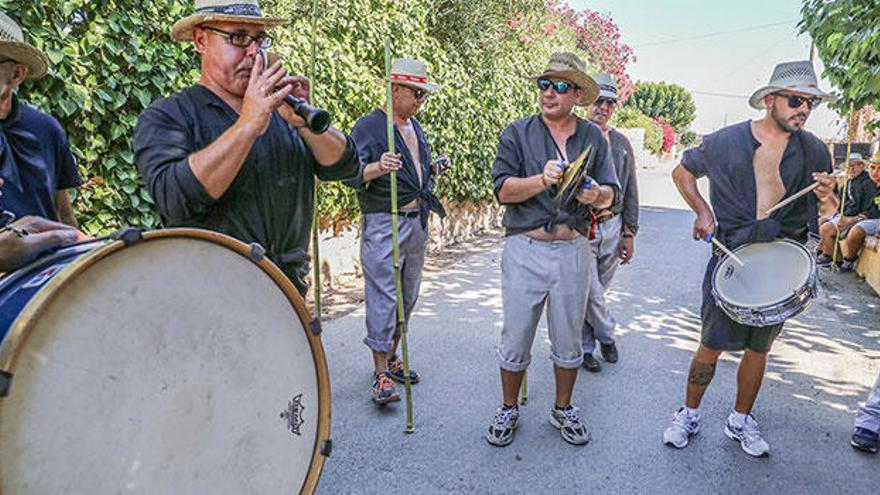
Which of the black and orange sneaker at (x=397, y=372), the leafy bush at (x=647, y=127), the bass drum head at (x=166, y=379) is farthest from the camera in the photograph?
the leafy bush at (x=647, y=127)

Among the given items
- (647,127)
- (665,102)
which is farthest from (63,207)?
(665,102)

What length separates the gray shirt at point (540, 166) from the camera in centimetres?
296

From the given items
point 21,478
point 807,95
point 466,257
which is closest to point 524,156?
point 807,95

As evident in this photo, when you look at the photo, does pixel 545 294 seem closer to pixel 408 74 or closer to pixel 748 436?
pixel 748 436

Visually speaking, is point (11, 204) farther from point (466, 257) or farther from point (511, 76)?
point (511, 76)

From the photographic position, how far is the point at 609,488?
2768 mm

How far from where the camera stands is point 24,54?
6.84 ft

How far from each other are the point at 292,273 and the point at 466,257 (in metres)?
5.89

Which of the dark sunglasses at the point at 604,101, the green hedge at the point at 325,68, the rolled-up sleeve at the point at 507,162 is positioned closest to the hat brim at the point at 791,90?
the dark sunglasses at the point at 604,101

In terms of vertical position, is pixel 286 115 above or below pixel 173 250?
above

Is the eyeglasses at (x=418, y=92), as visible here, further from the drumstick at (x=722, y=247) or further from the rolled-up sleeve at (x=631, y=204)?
the drumstick at (x=722, y=247)

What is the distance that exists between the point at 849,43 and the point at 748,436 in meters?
2.30

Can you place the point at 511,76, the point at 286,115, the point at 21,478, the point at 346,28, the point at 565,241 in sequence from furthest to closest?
the point at 511,76, the point at 346,28, the point at 565,241, the point at 286,115, the point at 21,478

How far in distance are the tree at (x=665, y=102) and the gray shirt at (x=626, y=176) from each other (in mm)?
43273
